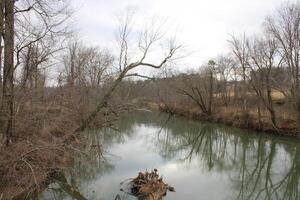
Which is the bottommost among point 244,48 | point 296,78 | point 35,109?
point 35,109

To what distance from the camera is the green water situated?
33.2 ft

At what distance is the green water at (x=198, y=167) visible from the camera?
1011 cm

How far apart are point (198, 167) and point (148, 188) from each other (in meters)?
5.25

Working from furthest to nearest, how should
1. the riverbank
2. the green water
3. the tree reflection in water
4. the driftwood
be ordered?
1. the riverbank
2. the tree reflection in water
3. the green water
4. the driftwood

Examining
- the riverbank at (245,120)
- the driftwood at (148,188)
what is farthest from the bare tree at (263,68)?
the driftwood at (148,188)

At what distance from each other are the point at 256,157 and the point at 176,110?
80.7ft

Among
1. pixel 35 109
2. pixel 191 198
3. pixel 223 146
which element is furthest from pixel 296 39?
pixel 35 109

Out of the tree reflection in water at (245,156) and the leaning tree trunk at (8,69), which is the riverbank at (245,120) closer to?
the tree reflection in water at (245,156)

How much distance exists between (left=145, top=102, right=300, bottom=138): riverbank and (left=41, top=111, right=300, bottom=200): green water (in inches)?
36.7

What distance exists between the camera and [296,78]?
2120 cm

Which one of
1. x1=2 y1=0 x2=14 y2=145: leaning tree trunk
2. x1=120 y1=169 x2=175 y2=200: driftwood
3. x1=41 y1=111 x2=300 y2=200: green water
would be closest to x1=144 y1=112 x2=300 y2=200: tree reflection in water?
x1=41 y1=111 x2=300 y2=200: green water

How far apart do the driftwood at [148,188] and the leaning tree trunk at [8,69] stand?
374 cm

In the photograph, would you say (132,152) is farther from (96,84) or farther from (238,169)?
(96,84)

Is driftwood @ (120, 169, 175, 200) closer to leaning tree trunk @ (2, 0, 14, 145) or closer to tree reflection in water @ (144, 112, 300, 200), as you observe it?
tree reflection in water @ (144, 112, 300, 200)
